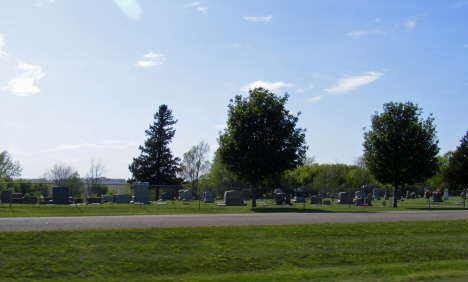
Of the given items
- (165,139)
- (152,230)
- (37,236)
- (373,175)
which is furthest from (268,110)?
(165,139)

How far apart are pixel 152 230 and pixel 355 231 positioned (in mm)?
7708

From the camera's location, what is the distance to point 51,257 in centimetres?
920

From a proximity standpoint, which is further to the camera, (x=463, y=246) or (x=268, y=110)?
(x=268, y=110)

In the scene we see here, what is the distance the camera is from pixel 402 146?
3947 centimetres

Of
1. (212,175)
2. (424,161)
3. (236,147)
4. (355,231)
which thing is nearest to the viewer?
(355,231)

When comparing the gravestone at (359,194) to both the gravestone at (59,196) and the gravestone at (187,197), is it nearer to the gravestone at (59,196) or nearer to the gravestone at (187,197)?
the gravestone at (187,197)

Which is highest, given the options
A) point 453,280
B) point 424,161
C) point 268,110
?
point 268,110

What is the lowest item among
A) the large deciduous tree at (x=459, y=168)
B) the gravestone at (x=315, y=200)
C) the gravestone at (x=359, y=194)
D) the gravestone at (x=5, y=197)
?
the gravestone at (x=315, y=200)


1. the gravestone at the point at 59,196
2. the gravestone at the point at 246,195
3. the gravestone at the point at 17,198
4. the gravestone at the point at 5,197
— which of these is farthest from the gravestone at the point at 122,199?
the gravestone at the point at 246,195

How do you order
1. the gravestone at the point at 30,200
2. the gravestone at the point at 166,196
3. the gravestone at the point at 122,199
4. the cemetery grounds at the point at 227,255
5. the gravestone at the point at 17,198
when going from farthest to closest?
the gravestone at the point at 166,196, the gravestone at the point at 122,199, the gravestone at the point at 30,200, the gravestone at the point at 17,198, the cemetery grounds at the point at 227,255

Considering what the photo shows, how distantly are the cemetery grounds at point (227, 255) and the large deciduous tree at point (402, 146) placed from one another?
26643 millimetres

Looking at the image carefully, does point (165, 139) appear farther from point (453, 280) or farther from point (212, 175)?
point (453, 280)

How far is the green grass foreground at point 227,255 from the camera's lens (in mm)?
8766

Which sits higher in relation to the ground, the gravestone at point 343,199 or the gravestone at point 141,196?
the gravestone at point 141,196
